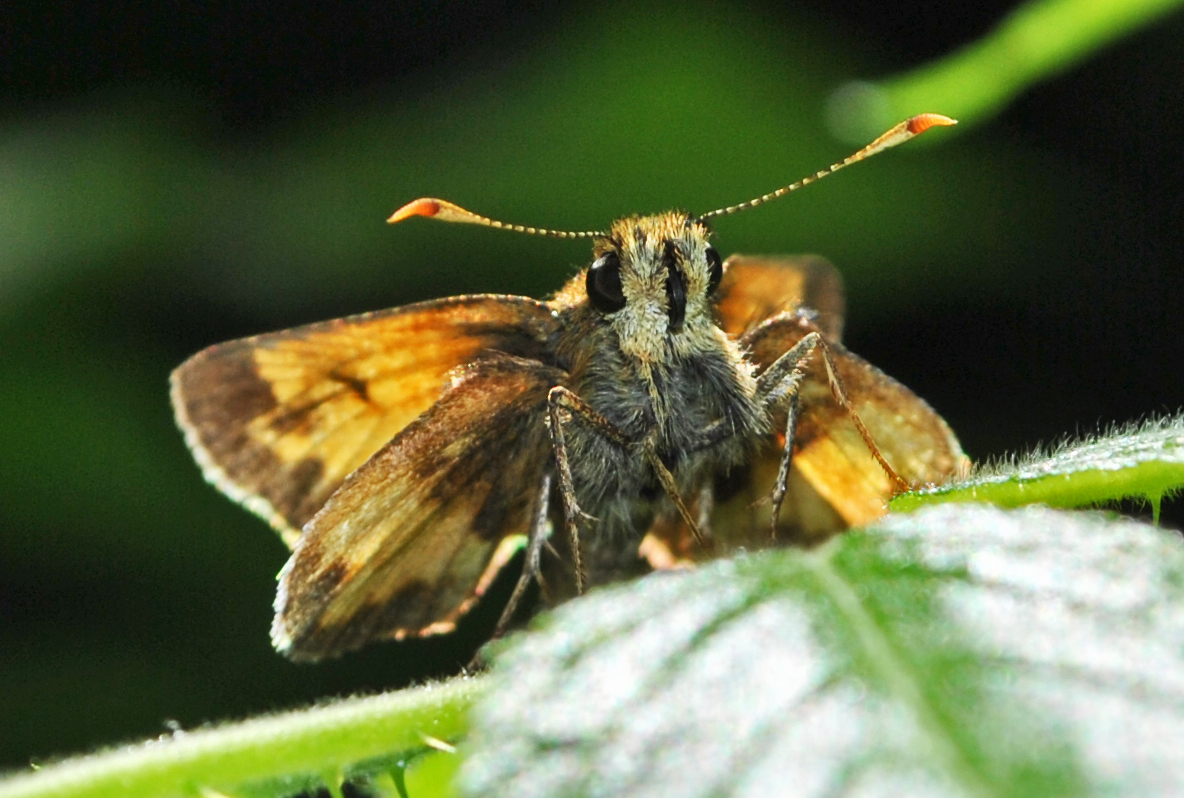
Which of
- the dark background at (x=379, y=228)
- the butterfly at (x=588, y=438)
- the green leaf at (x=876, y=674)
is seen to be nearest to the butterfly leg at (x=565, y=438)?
the butterfly at (x=588, y=438)

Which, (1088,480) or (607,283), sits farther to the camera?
(607,283)

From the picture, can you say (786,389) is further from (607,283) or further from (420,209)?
(420,209)

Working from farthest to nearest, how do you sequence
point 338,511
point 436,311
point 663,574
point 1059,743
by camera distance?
point 436,311 → point 338,511 → point 663,574 → point 1059,743

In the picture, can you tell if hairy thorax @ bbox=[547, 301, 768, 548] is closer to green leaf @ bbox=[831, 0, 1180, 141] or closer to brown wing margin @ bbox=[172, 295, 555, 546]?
brown wing margin @ bbox=[172, 295, 555, 546]

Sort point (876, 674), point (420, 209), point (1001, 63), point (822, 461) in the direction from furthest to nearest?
1. point (1001, 63)
2. point (822, 461)
3. point (420, 209)
4. point (876, 674)

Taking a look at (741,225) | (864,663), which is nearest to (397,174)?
(741,225)

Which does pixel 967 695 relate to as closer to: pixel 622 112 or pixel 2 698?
pixel 622 112

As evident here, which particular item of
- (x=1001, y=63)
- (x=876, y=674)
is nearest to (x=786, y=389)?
(x=876, y=674)
